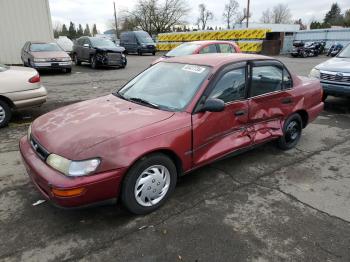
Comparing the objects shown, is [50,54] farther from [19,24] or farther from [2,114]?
[2,114]

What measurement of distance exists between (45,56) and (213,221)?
1282cm

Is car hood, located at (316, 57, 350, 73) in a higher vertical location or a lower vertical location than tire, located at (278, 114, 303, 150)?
higher

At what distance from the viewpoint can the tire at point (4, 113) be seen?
594 centimetres

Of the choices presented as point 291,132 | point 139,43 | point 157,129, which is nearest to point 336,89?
point 291,132

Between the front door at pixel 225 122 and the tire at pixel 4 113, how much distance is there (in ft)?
14.3

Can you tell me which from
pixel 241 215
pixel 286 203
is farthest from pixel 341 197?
pixel 241 215

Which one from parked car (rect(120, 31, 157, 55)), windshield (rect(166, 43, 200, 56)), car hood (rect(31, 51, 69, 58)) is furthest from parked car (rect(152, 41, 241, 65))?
parked car (rect(120, 31, 157, 55))

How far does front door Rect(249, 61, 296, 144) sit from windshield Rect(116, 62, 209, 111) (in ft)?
2.96

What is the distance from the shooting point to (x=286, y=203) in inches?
137

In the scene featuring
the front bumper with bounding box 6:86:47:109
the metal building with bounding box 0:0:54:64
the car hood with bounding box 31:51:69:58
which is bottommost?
the front bumper with bounding box 6:86:47:109

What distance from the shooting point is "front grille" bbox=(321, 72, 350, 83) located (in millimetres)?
6978

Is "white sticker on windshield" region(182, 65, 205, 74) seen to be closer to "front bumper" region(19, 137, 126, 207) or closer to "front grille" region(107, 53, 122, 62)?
"front bumper" region(19, 137, 126, 207)

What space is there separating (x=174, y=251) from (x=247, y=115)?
6.90ft

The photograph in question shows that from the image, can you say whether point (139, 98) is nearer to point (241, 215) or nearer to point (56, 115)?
point (56, 115)
